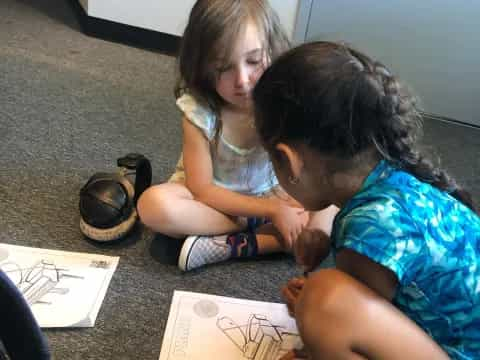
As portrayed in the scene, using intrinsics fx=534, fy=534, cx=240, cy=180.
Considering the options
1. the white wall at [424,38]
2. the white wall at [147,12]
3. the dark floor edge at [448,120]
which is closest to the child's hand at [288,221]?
the white wall at [424,38]

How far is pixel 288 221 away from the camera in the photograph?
0.92 meters

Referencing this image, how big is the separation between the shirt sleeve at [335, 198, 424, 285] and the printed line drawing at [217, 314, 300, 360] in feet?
0.87

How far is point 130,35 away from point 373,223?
149 centimetres

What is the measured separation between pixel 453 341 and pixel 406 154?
23 cm

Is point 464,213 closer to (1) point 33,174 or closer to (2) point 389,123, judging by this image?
(2) point 389,123

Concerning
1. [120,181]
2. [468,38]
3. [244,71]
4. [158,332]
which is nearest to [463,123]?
[468,38]

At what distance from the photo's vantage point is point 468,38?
1574 mm

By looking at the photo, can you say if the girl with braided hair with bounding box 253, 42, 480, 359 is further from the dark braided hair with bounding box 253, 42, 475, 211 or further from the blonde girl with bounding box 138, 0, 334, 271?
the blonde girl with bounding box 138, 0, 334, 271

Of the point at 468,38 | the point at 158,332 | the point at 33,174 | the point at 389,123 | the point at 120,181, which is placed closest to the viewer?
the point at 389,123

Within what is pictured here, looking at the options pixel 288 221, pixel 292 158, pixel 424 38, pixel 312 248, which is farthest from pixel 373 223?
pixel 424 38

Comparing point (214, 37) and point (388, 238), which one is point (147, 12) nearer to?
point (214, 37)

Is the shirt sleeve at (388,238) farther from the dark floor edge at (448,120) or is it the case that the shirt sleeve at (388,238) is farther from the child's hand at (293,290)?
the dark floor edge at (448,120)

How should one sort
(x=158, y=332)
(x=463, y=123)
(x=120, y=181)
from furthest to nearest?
(x=463, y=123) → (x=120, y=181) → (x=158, y=332)

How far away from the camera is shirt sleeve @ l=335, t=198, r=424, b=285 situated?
1.88 feet
